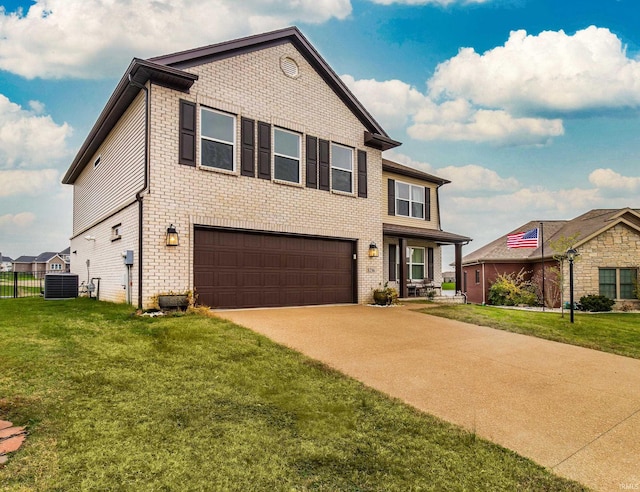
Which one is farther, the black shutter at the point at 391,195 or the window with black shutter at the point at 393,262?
the window with black shutter at the point at 393,262

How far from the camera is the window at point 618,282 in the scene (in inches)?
747

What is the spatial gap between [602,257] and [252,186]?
61.1 feet

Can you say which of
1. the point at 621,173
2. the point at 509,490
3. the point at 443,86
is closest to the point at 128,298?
the point at 509,490

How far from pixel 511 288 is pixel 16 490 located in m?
23.4

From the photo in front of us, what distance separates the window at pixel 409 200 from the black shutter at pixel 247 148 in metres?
7.93

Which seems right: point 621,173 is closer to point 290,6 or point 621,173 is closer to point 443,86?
point 443,86

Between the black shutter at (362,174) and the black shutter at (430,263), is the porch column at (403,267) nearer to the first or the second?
the black shutter at (430,263)

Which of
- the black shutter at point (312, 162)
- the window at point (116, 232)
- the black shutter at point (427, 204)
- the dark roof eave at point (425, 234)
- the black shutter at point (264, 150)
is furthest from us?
the black shutter at point (427, 204)

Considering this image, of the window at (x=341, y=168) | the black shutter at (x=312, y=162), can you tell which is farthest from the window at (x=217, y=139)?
the window at (x=341, y=168)

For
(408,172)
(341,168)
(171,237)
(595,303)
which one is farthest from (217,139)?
(595,303)

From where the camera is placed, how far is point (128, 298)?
383 inches

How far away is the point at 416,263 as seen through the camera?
1762 centimetres

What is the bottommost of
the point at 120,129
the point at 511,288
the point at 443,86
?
the point at 511,288

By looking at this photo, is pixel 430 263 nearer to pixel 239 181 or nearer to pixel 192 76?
pixel 239 181
